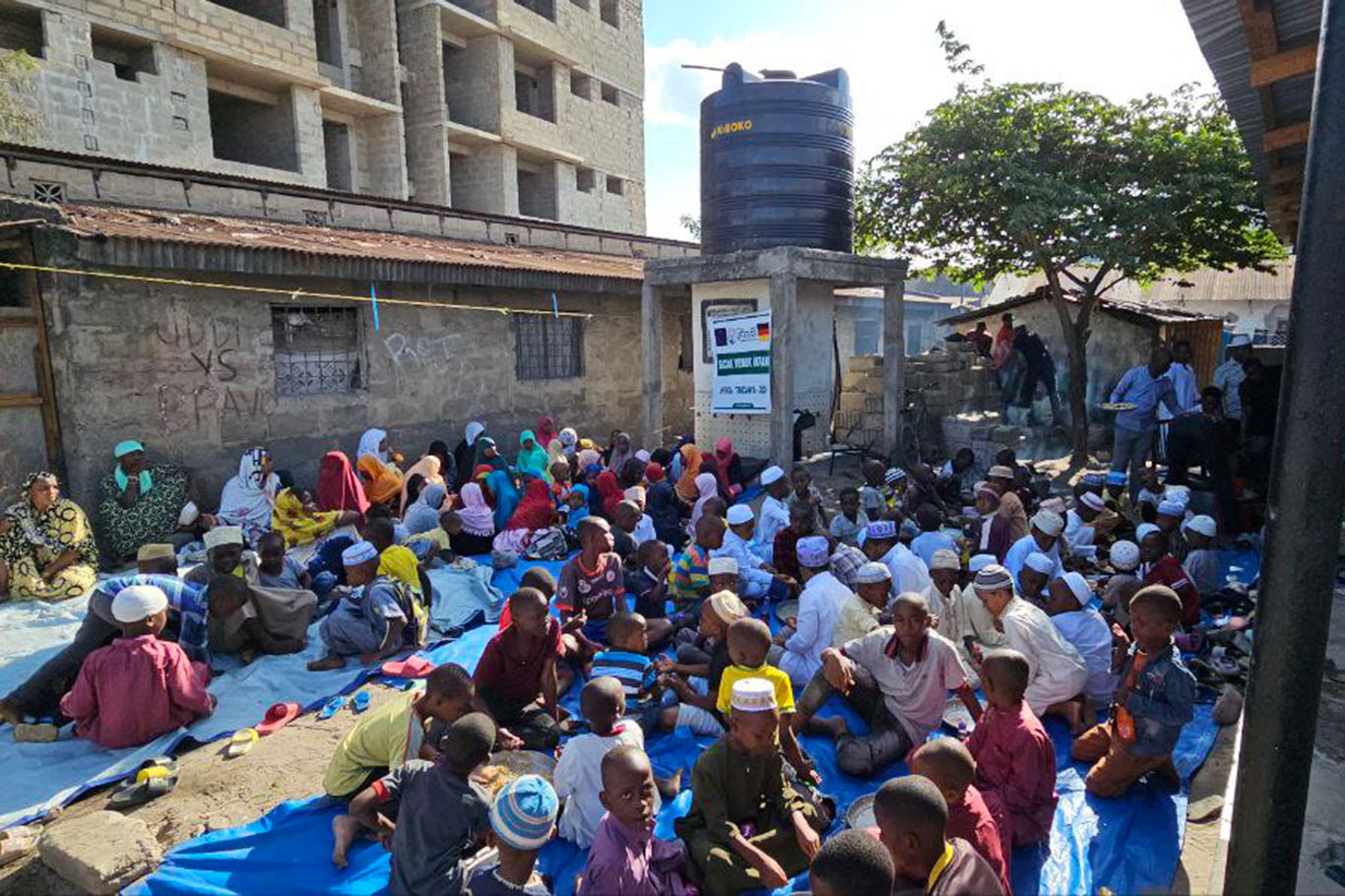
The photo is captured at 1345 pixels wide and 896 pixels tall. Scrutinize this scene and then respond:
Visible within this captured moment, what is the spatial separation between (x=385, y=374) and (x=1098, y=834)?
9032mm

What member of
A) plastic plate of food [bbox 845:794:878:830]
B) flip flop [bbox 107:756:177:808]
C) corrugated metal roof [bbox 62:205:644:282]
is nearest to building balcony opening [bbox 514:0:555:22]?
corrugated metal roof [bbox 62:205:644:282]

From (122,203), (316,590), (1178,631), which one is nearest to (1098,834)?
(1178,631)

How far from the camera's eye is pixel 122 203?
9234mm

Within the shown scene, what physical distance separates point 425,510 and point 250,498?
1.84 meters

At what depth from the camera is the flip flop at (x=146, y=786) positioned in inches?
157

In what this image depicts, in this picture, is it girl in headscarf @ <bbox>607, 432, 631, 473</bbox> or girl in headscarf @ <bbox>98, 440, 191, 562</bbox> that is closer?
girl in headscarf @ <bbox>98, 440, 191, 562</bbox>

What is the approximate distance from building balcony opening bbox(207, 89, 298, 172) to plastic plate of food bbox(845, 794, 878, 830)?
70.4 ft

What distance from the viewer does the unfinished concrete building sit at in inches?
635

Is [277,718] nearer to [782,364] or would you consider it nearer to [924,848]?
[924,848]

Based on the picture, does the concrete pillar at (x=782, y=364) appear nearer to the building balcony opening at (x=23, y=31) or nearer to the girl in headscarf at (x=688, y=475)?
the girl in headscarf at (x=688, y=475)

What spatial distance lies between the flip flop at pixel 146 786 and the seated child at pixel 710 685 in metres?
2.65

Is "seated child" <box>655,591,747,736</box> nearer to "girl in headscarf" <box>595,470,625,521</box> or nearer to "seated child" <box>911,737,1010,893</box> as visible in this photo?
"seated child" <box>911,737,1010,893</box>

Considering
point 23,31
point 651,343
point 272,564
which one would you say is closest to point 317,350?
point 272,564

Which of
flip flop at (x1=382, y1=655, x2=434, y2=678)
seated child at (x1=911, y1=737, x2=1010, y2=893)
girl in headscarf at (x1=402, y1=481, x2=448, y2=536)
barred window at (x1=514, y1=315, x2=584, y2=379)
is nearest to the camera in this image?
seated child at (x1=911, y1=737, x2=1010, y2=893)
